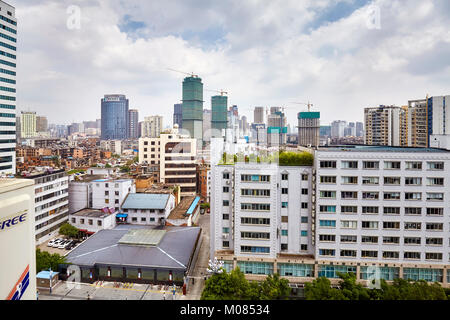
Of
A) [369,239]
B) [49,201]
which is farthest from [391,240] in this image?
[49,201]

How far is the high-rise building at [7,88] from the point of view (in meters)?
13.1

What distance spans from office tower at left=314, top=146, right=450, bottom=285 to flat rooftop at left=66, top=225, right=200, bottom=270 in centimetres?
388

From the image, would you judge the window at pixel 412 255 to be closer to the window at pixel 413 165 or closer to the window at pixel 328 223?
the window at pixel 328 223

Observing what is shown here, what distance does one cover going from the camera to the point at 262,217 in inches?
287

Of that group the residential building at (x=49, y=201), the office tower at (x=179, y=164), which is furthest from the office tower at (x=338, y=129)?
the residential building at (x=49, y=201)

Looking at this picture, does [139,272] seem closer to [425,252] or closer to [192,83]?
[425,252]

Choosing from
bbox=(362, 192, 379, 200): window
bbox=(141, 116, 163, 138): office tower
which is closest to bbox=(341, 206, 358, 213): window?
bbox=(362, 192, 379, 200): window

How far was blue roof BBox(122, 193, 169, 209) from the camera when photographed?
11534mm

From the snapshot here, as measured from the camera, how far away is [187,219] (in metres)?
11.1

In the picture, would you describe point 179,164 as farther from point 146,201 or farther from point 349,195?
point 349,195

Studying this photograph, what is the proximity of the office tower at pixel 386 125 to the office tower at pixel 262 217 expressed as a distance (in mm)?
22674

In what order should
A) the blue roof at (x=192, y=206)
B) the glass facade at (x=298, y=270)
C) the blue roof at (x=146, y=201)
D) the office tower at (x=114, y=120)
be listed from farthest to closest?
the office tower at (x=114, y=120) → the blue roof at (x=192, y=206) → the blue roof at (x=146, y=201) → the glass facade at (x=298, y=270)

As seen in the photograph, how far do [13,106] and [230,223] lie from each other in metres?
12.9

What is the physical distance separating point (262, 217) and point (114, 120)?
2851 cm
